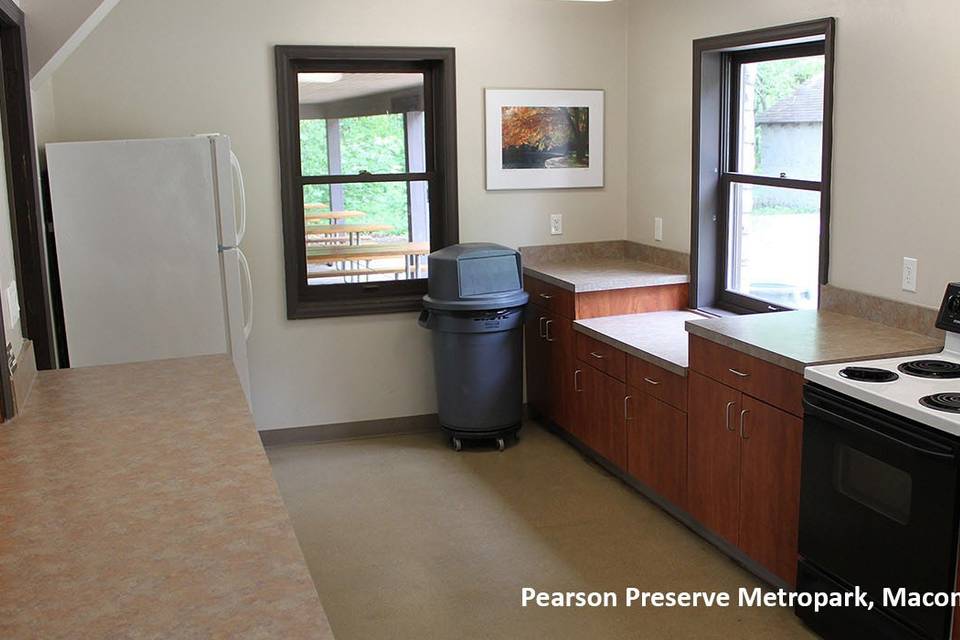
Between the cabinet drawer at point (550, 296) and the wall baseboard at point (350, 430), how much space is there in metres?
0.87

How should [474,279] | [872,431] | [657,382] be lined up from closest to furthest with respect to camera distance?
[872,431] < [657,382] < [474,279]

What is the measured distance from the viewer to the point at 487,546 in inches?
153

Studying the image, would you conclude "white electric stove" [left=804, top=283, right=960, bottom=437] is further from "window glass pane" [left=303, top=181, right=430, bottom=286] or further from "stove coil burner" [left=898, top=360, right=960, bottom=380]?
"window glass pane" [left=303, top=181, right=430, bottom=286]

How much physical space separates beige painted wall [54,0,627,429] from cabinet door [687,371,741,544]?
1.92m

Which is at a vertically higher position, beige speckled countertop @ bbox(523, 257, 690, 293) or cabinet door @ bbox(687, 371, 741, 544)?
beige speckled countertop @ bbox(523, 257, 690, 293)

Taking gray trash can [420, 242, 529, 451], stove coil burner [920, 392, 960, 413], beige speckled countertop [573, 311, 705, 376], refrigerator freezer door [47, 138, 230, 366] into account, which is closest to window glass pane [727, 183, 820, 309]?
beige speckled countertop [573, 311, 705, 376]

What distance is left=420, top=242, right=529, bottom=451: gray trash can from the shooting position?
4812 mm

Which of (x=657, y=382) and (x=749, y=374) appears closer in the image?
(x=749, y=374)

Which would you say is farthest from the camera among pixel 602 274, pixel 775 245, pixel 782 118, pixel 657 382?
pixel 602 274

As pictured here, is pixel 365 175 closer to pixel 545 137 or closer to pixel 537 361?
pixel 545 137

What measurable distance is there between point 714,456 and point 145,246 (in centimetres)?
260

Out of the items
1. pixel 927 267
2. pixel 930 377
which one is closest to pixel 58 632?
pixel 930 377

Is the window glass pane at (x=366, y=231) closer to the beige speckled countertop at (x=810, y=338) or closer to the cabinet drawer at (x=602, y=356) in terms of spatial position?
the cabinet drawer at (x=602, y=356)

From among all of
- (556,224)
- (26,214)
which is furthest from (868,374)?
(26,214)
